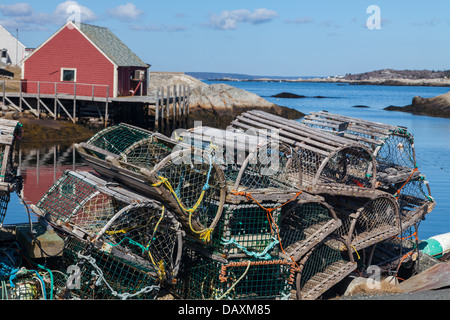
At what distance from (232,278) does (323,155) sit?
227cm

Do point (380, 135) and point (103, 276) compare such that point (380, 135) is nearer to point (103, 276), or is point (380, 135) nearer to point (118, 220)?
point (118, 220)

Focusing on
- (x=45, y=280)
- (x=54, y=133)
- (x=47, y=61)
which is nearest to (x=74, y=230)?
(x=45, y=280)

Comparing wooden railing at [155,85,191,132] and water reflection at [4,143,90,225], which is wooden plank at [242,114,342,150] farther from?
wooden railing at [155,85,191,132]

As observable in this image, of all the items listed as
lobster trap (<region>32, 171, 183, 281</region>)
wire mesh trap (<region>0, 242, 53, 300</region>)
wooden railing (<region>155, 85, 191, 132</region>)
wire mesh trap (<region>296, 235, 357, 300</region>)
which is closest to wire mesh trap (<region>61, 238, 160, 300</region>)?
lobster trap (<region>32, 171, 183, 281</region>)

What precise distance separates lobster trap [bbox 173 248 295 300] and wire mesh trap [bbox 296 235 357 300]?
535 mm

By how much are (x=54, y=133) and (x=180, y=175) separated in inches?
789

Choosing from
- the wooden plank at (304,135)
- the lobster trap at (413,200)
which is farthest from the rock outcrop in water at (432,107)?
the wooden plank at (304,135)

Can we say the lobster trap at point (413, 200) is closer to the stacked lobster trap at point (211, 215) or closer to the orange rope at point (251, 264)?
the stacked lobster trap at point (211, 215)

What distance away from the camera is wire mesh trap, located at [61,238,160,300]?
5.20 metres

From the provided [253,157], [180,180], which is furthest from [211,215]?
[253,157]

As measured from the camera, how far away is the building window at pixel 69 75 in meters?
27.8

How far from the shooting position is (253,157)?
20.4 ft

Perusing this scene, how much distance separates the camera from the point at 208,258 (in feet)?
20.0

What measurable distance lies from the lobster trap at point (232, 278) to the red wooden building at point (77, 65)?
71.0 ft
